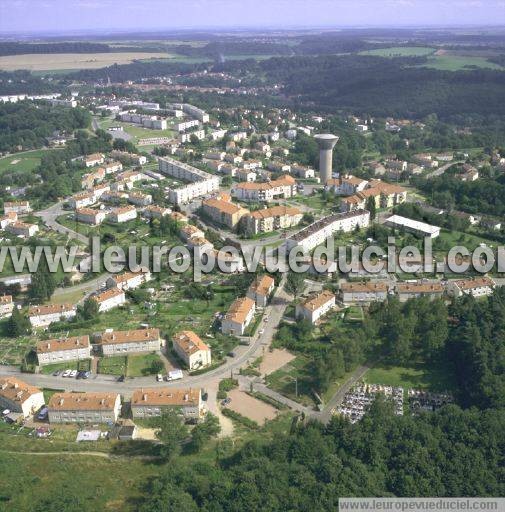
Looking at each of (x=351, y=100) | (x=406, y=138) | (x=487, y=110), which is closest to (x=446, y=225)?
(x=406, y=138)

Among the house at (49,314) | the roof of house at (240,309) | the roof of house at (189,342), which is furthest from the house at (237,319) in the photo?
the house at (49,314)

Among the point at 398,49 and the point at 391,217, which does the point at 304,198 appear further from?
the point at 398,49

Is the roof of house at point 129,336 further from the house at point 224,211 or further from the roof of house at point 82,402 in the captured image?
the house at point 224,211

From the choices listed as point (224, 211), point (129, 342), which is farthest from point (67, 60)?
point (129, 342)

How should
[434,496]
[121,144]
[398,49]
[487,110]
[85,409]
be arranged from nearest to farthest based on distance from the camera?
[434,496]
[85,409]
[121,144]
[487,110]
[398,49]

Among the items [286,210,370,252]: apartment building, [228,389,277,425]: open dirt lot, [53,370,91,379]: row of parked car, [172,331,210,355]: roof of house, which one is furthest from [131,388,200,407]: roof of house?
[286,210,370,252]: apartment building

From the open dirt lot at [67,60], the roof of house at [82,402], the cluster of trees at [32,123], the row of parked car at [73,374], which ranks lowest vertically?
the row of parked car at [73,374]
